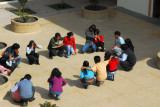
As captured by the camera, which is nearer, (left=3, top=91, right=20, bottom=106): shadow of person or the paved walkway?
(left=3, top=91, right=20, bottom=106): shadow of person

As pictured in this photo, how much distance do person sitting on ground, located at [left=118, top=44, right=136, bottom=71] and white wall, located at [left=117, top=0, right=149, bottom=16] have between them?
321 inches

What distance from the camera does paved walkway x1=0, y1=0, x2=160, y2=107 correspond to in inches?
550

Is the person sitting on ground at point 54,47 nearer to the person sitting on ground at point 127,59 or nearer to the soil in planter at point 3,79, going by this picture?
the person sitting on ground at point 127,59

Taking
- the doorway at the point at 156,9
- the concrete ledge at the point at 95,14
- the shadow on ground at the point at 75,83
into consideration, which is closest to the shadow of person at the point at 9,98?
the shadow on ground at the point at 75,83

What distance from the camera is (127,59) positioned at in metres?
16.2

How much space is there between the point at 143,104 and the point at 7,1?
15.8m

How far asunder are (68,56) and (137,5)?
8402 millimetres

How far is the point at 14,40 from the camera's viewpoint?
64.1 ft

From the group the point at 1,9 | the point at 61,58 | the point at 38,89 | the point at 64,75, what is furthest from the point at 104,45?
the point at 1,9

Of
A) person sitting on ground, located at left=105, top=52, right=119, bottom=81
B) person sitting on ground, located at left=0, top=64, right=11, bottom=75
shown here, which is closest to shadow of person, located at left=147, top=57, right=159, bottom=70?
person sitting on ground, located at left=105, top=52, right=119, bottom=81

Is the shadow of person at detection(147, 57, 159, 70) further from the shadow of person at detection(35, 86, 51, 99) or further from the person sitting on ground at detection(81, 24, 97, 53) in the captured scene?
the shadow of person at detection(35, 86, 51, 99)

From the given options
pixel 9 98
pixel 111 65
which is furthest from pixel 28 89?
pixel 111 65

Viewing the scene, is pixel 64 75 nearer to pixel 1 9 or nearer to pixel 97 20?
pixel 97 20

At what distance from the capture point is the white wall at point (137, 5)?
23.7m
